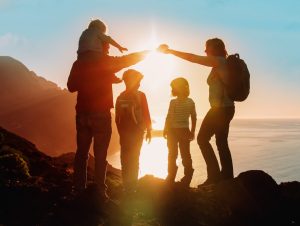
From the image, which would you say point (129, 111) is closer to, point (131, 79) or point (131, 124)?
point (131, 124)

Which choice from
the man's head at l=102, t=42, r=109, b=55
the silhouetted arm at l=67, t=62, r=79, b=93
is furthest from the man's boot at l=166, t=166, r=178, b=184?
the man's head at l=102, t=42, r=109, b=55

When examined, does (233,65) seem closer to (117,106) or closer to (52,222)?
(117,106)

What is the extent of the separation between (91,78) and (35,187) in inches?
99.9

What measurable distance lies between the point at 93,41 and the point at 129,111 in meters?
1.82

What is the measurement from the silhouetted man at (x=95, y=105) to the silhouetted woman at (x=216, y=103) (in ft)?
6.54

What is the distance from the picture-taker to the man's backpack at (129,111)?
27.8ft

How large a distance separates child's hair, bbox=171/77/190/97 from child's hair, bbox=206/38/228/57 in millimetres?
1162

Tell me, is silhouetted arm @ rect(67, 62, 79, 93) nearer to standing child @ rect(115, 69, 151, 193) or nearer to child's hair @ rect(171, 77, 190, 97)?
standing child @ rect(115, 69, 151, 193)

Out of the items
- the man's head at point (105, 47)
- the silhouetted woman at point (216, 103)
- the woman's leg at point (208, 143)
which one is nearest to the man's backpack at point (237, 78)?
the silhouetted woman at point (216, 103)

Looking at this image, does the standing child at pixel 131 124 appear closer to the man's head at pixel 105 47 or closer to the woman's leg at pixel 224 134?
the man's head at pixel 105 47

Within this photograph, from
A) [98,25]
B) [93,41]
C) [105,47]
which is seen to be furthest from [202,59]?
[93,41]

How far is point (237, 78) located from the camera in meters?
8.44

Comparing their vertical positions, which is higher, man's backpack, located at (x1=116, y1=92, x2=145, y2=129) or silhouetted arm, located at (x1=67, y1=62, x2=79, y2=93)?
silhouetted arm, located at (x1=67, y1=62, x2=79, y2=93)

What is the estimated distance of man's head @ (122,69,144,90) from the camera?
28.4 ft
